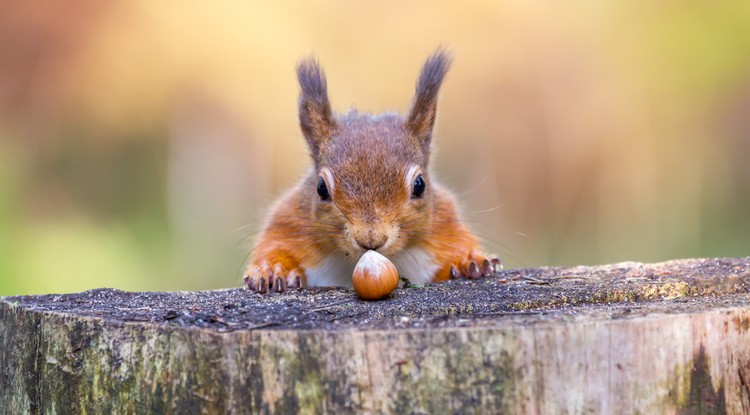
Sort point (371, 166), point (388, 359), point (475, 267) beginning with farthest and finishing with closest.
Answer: point (475, 267)
point (371, 166)
point (388, 359)

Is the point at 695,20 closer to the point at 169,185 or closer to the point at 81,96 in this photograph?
the point at 169,185

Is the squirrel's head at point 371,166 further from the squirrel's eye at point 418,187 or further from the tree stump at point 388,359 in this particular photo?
the tree stump at point 388,359

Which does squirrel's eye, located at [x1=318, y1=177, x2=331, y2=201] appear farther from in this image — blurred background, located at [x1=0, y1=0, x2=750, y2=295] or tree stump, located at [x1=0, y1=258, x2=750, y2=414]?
blurred background, located at [x1=0, y1=0, x2=750, y2=295]

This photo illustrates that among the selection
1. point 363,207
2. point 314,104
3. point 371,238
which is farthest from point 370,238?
point 314,104

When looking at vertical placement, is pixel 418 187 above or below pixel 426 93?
below

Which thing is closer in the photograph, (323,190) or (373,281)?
(373,281)

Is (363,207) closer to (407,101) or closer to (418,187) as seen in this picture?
(418,187)

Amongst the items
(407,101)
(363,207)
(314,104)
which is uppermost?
(407,101)

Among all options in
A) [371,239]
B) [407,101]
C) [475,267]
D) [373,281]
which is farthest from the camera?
[407,101]
